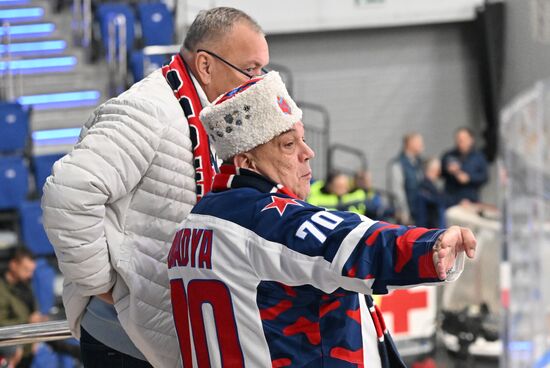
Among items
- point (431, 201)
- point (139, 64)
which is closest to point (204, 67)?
point (139, 64)

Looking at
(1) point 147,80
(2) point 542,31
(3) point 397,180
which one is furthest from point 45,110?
(1) point 147,80

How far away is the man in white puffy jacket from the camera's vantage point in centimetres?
261

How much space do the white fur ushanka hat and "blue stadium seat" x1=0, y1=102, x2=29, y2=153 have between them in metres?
8.07

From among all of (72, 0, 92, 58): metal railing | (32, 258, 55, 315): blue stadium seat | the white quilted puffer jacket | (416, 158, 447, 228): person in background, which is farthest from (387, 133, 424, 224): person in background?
the white quilted puffer jacket

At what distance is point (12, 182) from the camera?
32.1 feet

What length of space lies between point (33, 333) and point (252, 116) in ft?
3.85

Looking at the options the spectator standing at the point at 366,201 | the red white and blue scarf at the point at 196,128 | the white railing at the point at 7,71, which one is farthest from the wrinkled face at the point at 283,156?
the white railing at the point at 7,71

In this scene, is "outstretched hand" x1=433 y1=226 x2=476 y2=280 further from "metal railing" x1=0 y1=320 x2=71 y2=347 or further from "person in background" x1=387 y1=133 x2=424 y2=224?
"person in background" x1=387 y1=133 x2=424 y2=224

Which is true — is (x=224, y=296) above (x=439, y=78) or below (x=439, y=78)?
above

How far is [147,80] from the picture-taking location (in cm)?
282

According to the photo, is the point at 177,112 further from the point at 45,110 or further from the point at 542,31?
the point at 542,31

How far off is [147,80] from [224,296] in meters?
0.76

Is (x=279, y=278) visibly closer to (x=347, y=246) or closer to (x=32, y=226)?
(x=347, y=246)

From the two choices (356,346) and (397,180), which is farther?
(397,180)
